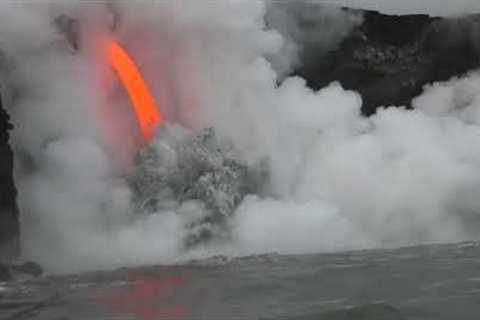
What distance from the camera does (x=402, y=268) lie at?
46344mm

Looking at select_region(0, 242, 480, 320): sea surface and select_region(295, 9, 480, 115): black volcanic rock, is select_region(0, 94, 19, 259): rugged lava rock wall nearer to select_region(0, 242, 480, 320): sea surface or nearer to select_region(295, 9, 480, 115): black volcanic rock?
select_region(0, 242, 480, 320): sea surface

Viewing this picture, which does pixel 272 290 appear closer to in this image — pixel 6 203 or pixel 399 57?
pixel 6 203

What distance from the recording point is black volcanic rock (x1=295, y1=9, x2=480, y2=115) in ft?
357

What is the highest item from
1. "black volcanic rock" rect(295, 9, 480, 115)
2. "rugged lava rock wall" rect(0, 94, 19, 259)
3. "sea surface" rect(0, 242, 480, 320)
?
"black volcanic rock" rect(295, 9, 480, 115)

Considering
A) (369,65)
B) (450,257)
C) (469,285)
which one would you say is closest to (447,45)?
(369,65)

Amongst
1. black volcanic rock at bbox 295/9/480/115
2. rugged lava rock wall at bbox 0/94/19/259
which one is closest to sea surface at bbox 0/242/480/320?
rugged lava rock wall at bbox 0/94/19/259

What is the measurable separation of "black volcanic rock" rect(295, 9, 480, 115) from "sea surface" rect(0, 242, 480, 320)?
55508 mm

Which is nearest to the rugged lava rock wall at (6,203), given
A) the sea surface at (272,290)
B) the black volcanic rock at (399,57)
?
the sea surface at (272,290)

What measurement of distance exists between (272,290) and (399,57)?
77281mm

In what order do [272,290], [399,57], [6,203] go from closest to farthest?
1. [272,290]
2. [6,203]
3. [399,57]

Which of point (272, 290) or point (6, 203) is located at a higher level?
point (6, 203)

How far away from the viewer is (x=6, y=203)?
60.5 m

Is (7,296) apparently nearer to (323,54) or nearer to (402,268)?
(402,268)

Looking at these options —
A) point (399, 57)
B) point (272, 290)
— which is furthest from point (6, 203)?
point (399, 57)
